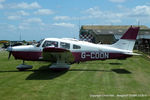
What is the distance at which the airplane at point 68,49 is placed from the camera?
11578 mm

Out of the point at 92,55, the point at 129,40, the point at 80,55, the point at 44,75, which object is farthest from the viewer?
the point at 129,40

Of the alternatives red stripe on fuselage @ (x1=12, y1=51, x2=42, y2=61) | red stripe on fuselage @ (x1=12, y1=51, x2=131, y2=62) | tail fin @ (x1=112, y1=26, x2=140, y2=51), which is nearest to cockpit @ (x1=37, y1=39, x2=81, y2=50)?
red stripe on fuselage @ (x1=12, y1=51, x2=131, y2=62)

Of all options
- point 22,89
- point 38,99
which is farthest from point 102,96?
point 22,89

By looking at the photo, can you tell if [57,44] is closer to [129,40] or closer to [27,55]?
[27,55]

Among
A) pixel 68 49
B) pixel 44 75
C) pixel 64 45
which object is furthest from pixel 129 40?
pixel 44 75

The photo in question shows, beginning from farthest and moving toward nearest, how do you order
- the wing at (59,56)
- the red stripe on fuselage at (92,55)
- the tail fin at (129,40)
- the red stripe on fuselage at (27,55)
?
1. the tail fin at (129,40)
2. the red stripe on fuselage at (92,55)
3. the red stripe on fuselage at (27,55)
4. the wing at (59,56)

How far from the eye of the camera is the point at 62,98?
6059 mm

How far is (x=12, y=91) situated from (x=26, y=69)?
555 centimetres

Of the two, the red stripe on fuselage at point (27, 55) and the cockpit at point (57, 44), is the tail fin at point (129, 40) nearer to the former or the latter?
the cockpit at point (57, 44)

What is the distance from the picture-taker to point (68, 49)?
39.2 ft

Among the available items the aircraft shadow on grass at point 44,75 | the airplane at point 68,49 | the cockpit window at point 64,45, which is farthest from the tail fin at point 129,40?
the aircraft shadow on grass at point 44,75

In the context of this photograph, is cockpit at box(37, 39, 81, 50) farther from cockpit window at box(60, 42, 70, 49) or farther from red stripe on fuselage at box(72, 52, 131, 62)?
red stripe on fuselage at box(72, 52, 131, 62)

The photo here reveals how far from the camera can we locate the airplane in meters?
11.6

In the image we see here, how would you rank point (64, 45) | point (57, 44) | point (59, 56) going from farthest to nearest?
point (64, 45) < point (57, 44) < point (59, 56)
